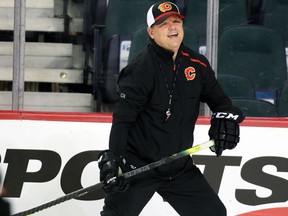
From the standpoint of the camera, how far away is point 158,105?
4012 mm

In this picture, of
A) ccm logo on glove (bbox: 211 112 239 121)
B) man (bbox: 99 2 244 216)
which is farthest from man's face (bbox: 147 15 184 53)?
ccm logo on glove (bbox: 211 112 239 121)

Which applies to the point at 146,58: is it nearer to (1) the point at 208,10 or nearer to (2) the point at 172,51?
(2) the point at 172,51

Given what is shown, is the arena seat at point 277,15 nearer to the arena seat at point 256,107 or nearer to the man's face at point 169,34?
the arena seat at point 256,107

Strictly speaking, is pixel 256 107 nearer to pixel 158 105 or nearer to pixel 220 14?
pixel 220 14

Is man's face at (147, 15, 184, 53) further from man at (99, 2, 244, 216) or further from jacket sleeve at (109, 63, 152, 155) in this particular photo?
A: jacket sleeve at (109, 63, 152, 155)

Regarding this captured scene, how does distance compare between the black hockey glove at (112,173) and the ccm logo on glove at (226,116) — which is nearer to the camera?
the black hockey glove at (112,173)

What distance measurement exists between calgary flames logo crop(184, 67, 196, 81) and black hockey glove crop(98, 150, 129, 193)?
526mm

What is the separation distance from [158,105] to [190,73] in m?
0.23

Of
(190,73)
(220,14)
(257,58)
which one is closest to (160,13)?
(190,73)

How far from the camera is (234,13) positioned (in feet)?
16.6

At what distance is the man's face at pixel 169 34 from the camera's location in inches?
157

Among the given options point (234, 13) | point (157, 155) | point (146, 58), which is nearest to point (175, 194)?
point (157, 155)

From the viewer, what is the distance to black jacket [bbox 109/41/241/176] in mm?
3949

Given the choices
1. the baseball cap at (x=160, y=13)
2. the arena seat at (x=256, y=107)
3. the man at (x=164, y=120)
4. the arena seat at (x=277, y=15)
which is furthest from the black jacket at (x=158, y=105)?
the arena seat at (x=277, y=15)
